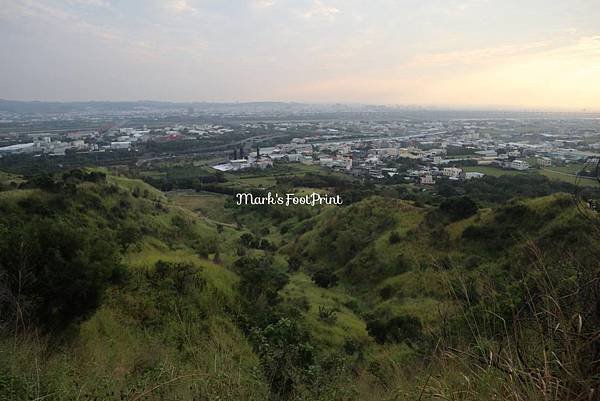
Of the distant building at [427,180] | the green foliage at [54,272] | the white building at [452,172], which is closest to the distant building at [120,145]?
the distant building at [427,180]

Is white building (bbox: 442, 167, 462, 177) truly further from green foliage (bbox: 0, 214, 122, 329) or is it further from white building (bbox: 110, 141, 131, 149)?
white building (bbox: 110, 141, 131, 149)

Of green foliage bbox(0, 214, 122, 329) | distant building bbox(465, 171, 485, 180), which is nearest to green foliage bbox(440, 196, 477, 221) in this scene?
green foliage bbox(0, 214, 122, 329)

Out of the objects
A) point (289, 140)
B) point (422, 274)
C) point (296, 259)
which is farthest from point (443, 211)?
point (289, 140)

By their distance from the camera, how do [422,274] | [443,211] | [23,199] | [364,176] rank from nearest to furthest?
1. [422,274]
2. [23,199]
3. [443,211]
4. [364,176]

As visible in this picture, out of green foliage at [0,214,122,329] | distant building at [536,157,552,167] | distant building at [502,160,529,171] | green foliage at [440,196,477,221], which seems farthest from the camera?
distant building at [502,160,529,171]

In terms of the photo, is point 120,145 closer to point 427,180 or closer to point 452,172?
point 427,180

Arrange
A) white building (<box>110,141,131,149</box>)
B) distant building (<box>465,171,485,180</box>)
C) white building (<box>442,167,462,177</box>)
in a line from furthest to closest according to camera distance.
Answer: white building (<box>110,141,131,149</box>) → white building (<box>442,167,462,177</box>) → distant building (<box>465,171,485,180</box>)

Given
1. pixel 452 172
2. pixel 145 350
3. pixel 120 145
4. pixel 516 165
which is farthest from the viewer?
pixel 120 145

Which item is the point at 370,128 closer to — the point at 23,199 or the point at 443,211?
the point at 443,211

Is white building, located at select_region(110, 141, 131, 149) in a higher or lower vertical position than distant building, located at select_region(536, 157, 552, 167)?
lower

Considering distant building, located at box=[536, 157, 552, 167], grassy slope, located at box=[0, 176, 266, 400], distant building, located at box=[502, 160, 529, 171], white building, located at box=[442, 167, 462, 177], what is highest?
grassy slope, located at box=[0, 176, 266, 400]

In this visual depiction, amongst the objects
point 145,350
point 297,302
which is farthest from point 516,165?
point 145,350
